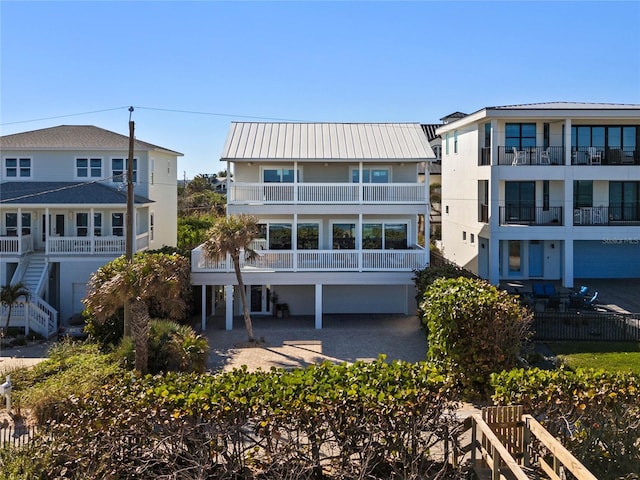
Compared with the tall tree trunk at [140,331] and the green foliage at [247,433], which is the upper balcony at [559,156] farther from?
the green foliage at [247,433]

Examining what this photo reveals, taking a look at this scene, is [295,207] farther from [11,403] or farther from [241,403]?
[241,403]

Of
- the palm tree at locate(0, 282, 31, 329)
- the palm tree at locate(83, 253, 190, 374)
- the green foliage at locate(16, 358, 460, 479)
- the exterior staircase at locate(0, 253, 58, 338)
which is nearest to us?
the green foliage at locate(16, 358, 460, 479)

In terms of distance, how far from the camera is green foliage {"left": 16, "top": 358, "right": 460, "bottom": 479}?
8.78m

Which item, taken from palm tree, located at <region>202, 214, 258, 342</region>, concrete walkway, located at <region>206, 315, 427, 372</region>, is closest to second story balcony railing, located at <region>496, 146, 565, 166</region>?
concrete walkway, located at <region>206, 315, 427, 372</region>

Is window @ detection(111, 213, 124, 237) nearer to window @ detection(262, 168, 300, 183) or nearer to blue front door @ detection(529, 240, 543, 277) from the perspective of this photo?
window @ detection(262, 168, 300, 183)

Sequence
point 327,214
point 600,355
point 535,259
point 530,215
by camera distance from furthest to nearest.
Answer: point 535,259
point 530,215
point 327,214
point 600,355

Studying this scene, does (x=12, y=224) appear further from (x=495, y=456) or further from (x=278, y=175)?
(x=495, y=456)

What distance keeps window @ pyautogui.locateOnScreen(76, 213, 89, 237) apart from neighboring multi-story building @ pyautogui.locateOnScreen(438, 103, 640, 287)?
19.4m

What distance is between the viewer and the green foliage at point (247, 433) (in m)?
8.78

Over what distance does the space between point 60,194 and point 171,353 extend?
14434 millimetres

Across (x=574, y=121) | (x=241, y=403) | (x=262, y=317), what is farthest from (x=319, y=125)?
(x=241, y=403)

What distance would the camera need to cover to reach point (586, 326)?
1928 cm

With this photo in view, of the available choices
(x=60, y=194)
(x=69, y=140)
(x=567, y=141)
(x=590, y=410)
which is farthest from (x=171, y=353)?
(x=567, y=141)

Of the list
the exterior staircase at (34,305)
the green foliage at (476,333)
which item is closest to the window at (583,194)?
the green foliage at (476,333)
